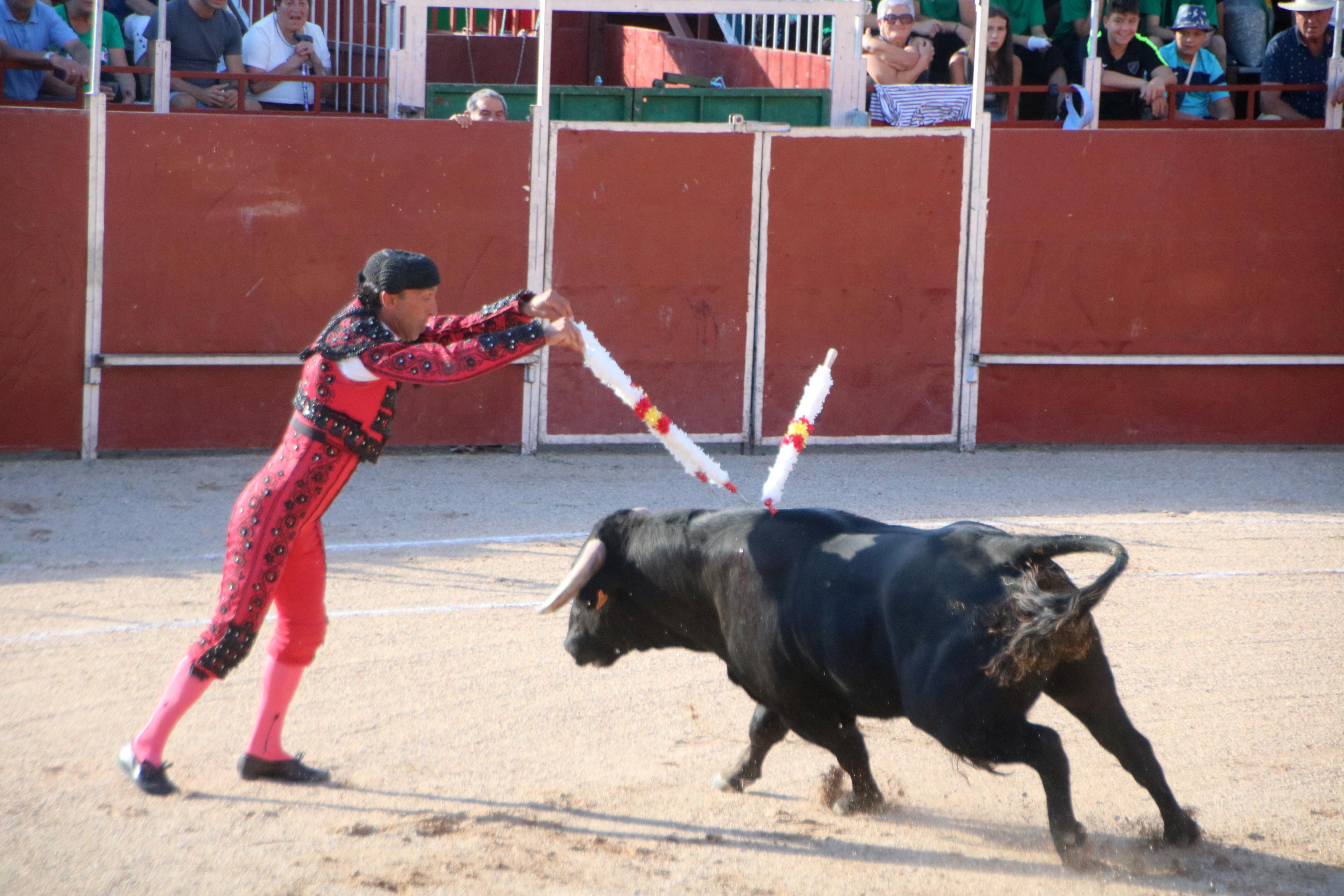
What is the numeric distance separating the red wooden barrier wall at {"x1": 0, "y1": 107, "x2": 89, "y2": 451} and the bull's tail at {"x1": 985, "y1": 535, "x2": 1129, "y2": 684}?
245 inches

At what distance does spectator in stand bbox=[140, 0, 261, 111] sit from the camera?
28.3 ft

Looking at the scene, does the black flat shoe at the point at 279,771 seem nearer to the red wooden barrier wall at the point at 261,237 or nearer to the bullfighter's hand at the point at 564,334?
the bullfighter's hand at the point at 564,334

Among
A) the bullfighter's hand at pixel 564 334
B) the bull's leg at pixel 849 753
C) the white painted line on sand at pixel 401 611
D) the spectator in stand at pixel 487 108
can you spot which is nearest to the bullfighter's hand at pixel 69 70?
the spectator in stand at pixel 487 108

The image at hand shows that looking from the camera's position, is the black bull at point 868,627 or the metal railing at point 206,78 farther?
the metal railing at point 206,78

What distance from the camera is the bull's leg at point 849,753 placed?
11.9 feet

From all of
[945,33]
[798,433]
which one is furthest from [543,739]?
[945,33]

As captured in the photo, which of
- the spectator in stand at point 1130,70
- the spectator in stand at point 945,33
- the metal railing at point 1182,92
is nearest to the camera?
the metal railing at point 1182,92

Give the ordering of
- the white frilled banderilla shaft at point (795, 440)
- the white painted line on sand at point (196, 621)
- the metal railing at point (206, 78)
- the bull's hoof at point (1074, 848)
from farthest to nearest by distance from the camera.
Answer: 1. the metal railing at point (206, 78)
2. the white painted line on sand at point (196, 621)
3. the white frilled banderilla shaft at point (795, 440)
4. the bull's hoof at point (1074, 848)

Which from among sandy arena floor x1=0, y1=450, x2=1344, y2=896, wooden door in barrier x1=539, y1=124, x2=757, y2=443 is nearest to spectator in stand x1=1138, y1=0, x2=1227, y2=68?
wooden door in barrier x1=539, y1=124, x2=757, y2=443

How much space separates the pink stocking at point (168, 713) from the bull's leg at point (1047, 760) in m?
1.99

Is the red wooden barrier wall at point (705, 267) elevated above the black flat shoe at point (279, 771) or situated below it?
above

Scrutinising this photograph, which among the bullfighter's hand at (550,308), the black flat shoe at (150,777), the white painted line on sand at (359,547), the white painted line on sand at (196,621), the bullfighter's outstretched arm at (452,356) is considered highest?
the bullfighter's hand at (550,308)

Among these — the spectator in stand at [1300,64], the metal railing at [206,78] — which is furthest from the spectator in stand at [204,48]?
the spectator in stand at [1300,64]

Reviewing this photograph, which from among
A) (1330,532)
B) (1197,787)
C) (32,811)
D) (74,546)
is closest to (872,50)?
(1330,532)
